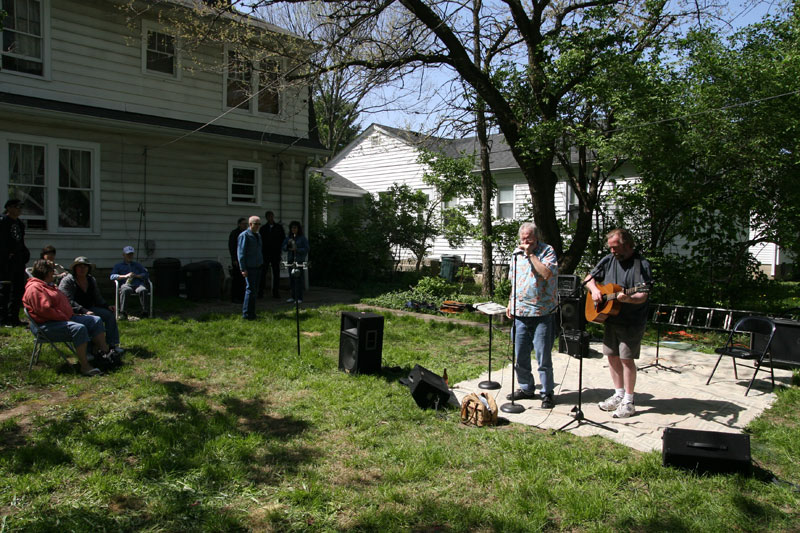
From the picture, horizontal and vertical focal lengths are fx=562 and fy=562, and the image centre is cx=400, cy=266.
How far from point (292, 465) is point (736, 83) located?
9112mm

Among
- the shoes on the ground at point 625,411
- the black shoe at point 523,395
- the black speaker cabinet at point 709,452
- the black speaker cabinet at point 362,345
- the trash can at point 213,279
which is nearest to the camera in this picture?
the black speaker cabinet at point 709,452

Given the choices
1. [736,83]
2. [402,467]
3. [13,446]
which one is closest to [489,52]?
[736,83]

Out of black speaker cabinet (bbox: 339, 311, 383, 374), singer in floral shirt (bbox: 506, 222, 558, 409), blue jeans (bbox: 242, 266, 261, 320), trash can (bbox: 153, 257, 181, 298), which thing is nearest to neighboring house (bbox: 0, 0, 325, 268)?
trash can (bbox: 153, 257, 181, 298)

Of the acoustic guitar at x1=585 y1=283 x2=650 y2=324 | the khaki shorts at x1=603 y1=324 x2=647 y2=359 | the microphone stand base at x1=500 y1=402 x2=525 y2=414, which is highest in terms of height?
the acoustic guitar at x1=585 y1=283 x2=650 y2=324

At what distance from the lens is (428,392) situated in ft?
18.3

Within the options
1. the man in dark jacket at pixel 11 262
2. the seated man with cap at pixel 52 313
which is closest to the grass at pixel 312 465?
the seated man with cap at pixel 52 313

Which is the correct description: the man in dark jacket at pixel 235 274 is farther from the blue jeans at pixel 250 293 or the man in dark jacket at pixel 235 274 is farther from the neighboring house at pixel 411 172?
the neighboring house at pixel 411 172

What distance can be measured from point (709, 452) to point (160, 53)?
12.7m

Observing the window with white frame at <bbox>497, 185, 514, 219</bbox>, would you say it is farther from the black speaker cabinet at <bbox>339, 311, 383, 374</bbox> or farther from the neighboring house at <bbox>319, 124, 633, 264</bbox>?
the black speaker cabinet at <bbox>339, 311, 383, 374</bbox>

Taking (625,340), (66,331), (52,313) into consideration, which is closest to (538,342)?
(625,340)

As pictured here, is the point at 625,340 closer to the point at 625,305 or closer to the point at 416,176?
the point at 625,305

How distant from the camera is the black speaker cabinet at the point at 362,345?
6.51 metres

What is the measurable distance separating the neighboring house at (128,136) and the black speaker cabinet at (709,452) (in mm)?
8077

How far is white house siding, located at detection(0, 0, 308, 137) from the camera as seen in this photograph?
1089 centimetres
